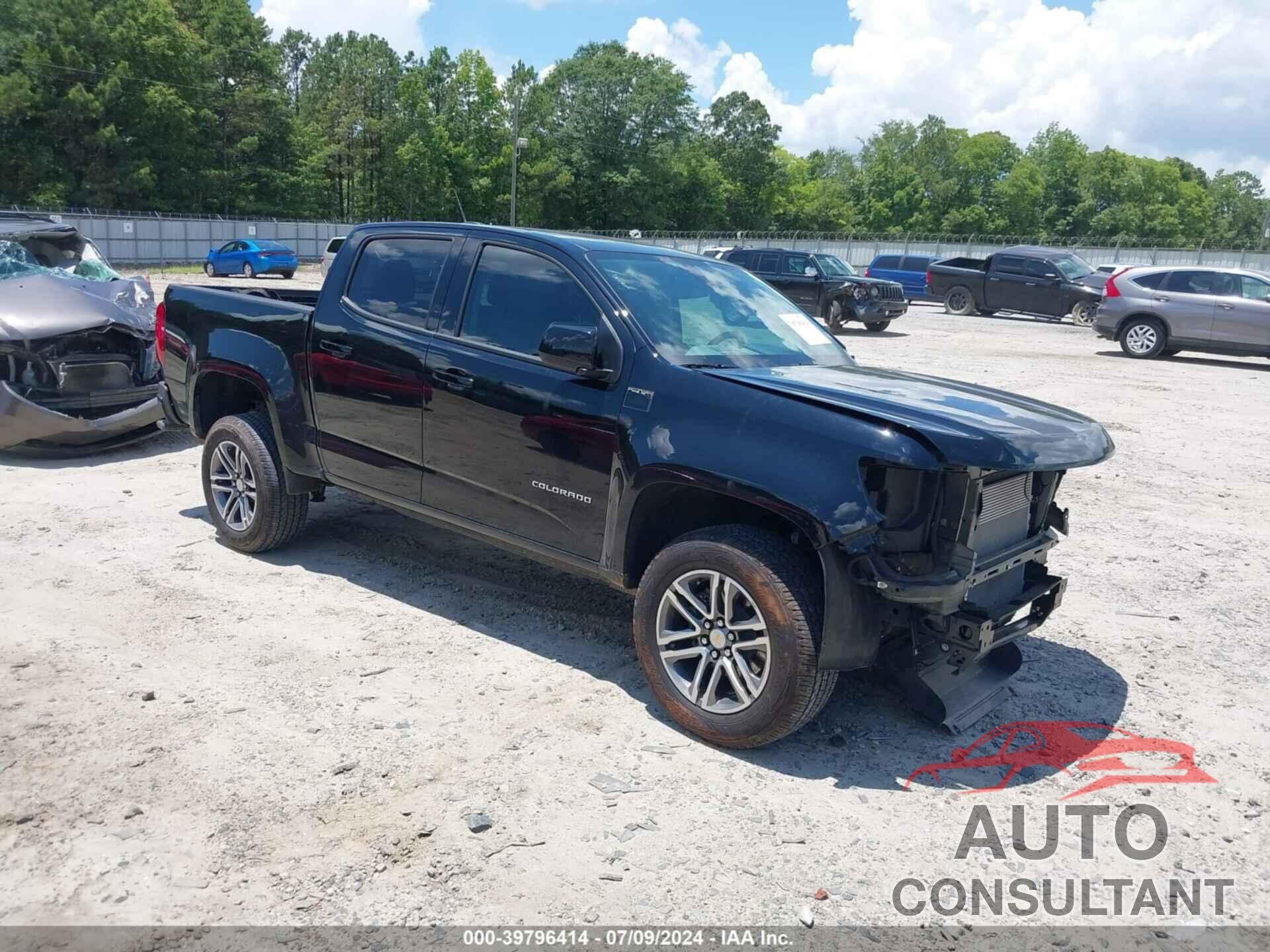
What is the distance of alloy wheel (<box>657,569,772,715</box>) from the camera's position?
146 inches

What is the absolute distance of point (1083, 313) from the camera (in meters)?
25.0

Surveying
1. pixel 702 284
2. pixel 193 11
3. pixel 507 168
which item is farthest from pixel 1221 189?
pixel 702 284

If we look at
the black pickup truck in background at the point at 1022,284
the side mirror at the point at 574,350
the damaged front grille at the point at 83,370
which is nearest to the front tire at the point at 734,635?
the side mirror at the point at 574,350

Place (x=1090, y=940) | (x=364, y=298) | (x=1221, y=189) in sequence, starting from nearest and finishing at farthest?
(x=1090, y=940)
(x=364, y=298)
(x=1221, y=189)

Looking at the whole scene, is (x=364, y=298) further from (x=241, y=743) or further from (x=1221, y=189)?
(x=1221, y=189)

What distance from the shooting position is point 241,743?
3.71 metres

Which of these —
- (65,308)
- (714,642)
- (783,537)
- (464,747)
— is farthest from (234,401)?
(783,537)

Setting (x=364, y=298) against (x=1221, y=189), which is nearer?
(x=364, y=298)

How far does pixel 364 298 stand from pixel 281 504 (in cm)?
131

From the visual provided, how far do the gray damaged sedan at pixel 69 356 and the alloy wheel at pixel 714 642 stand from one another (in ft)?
19.0

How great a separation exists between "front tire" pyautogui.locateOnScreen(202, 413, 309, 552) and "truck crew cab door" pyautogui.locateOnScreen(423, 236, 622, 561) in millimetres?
1221

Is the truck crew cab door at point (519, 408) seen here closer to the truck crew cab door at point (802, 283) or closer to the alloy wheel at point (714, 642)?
the alloy wheel at point (714, 642)

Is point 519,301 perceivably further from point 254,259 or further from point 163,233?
point 163,233

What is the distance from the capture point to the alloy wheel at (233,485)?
18.8ft
